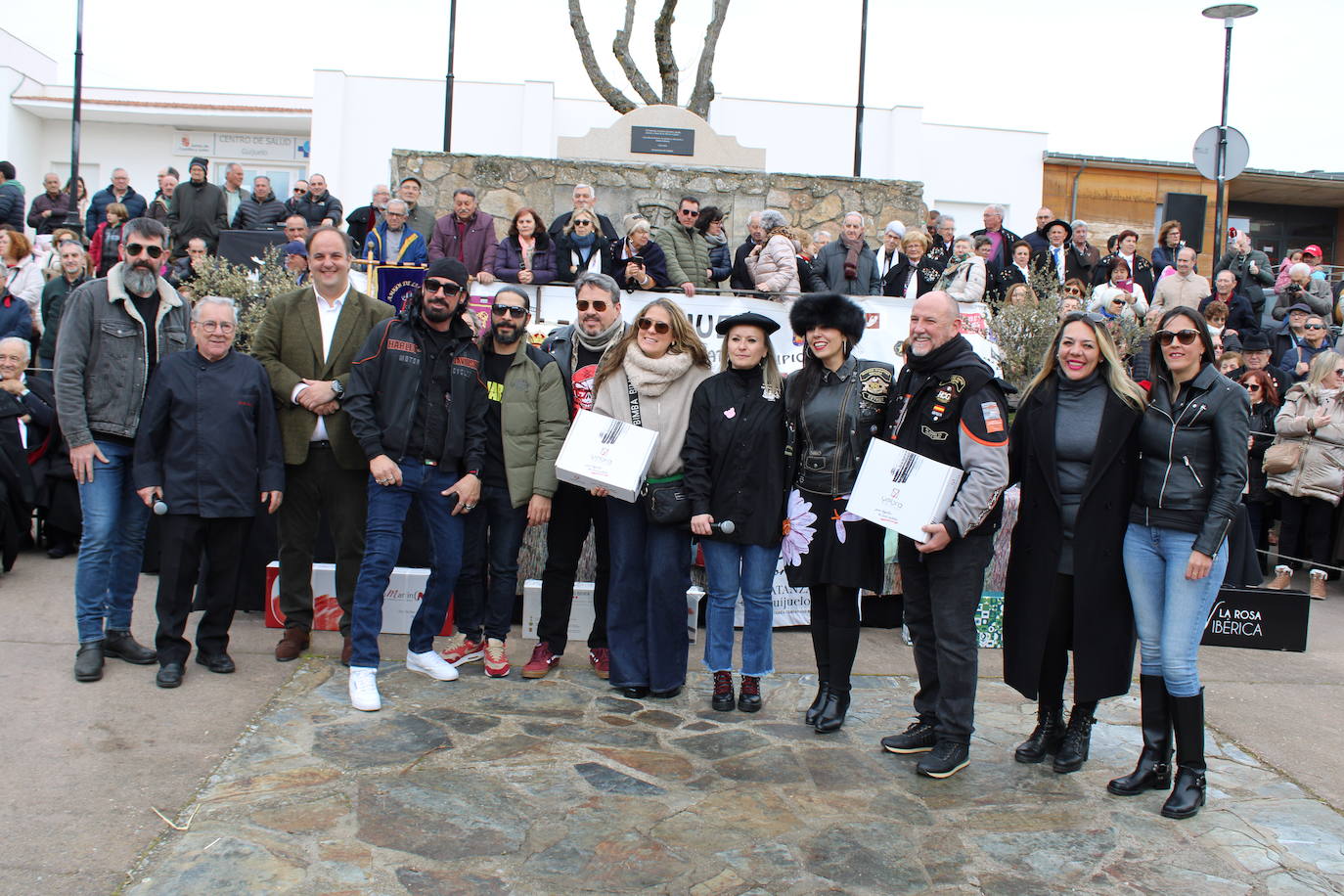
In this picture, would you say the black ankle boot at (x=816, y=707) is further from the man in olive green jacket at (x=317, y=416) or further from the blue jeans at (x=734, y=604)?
the man in olive green jacket at (x=317, y=416)

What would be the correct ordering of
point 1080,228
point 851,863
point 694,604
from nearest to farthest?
point 851,863 → point 694,604 → point 1080,228

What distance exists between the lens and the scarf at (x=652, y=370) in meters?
5.19

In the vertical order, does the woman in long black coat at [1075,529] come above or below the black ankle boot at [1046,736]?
above

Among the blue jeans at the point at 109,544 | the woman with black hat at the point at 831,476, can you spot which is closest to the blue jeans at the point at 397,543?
the blue jeans at the point at 109,544

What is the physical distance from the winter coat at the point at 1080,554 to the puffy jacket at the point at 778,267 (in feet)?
17.1

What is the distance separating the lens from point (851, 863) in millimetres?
3605

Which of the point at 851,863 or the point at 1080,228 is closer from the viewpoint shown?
the point at 851,863

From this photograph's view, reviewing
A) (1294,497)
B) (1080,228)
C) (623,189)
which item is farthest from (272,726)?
(1080,228)

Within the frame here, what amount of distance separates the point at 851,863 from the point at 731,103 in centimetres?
2307

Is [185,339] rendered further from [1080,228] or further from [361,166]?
[361,166]

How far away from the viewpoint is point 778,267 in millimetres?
9742

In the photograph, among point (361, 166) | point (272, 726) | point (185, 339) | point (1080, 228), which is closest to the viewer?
point (272, 726)

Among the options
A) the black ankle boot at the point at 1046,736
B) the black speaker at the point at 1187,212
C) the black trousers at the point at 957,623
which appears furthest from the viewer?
the black speaker at the point at 1187,212

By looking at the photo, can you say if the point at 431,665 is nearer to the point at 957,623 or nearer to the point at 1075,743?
the point at 957,623
